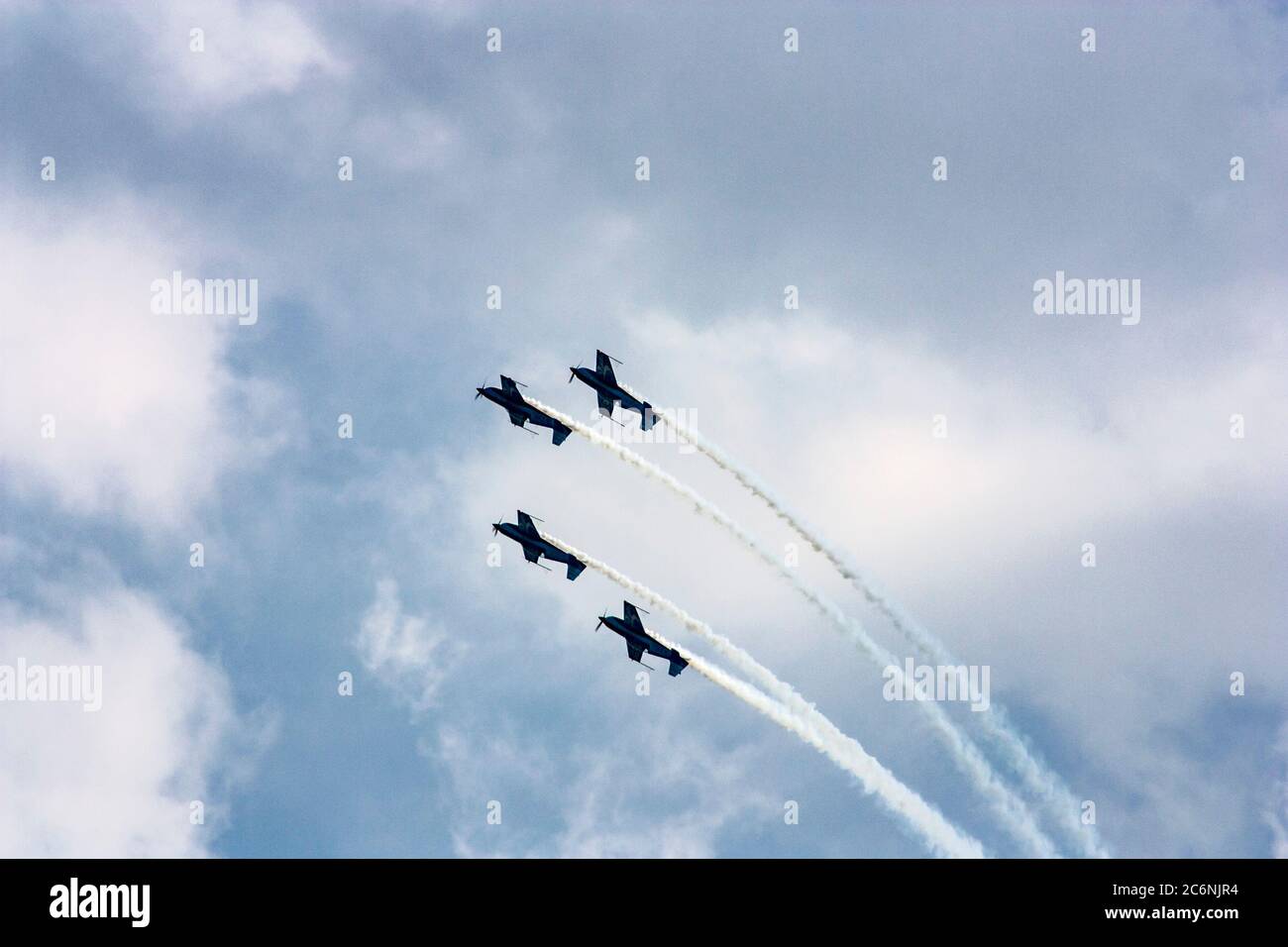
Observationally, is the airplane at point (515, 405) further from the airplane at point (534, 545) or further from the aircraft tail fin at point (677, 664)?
the aircraft tail fin at point (677, 664)

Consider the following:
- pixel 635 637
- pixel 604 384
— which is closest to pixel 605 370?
pixel 604 384

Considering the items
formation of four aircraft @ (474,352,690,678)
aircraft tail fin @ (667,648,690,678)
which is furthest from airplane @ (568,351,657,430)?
aircraft tail fin @ (667,648,690,678)

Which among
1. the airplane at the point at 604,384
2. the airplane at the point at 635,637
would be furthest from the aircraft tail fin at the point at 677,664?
the airplane at the point at 604,384

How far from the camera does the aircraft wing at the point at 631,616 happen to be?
158 meters

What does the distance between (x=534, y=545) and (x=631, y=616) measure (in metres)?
10.6

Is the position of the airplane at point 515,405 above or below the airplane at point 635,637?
→ above

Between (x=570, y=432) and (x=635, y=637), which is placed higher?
(x=570, y=432)

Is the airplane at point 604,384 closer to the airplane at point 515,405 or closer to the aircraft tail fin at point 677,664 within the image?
the airplane at point 515,405

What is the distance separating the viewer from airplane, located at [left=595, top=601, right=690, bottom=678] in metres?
158

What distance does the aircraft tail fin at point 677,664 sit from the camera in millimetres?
160125

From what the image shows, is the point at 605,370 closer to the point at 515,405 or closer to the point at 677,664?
the point at 515,405

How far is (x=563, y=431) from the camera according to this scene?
163500mm

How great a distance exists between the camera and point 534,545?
531ft

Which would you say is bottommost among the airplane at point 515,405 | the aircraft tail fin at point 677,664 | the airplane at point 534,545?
the aircraft tail fin at point 677,664
